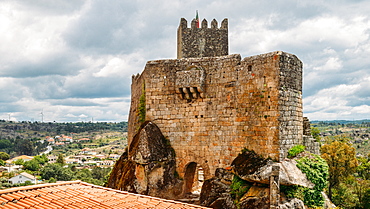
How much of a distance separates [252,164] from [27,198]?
8.83 metres

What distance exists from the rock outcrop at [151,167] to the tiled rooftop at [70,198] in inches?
206

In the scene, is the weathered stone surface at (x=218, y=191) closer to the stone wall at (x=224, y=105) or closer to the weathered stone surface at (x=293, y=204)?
the stone wall at (x=224, y=105)

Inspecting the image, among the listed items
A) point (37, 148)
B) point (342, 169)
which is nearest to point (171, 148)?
point (342, 169)

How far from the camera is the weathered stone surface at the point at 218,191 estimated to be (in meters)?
13.9

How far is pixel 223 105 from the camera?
1513cm

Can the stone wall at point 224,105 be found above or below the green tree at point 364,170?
above

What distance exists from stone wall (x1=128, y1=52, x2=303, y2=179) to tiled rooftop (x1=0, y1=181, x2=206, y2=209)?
6.15 metres

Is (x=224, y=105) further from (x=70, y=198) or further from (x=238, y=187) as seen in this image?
(x=70, y=198)

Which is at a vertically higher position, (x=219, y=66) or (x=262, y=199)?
(x=219, y=66)

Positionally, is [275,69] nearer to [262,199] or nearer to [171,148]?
[262,199]

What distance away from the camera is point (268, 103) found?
13664 millimetres

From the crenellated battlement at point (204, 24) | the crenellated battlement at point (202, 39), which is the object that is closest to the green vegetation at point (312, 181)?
the crenellated battlement at point (202, 39)

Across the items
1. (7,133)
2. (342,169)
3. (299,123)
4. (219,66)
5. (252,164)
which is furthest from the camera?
(7,133)

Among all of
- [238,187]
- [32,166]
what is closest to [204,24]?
[238,187]
